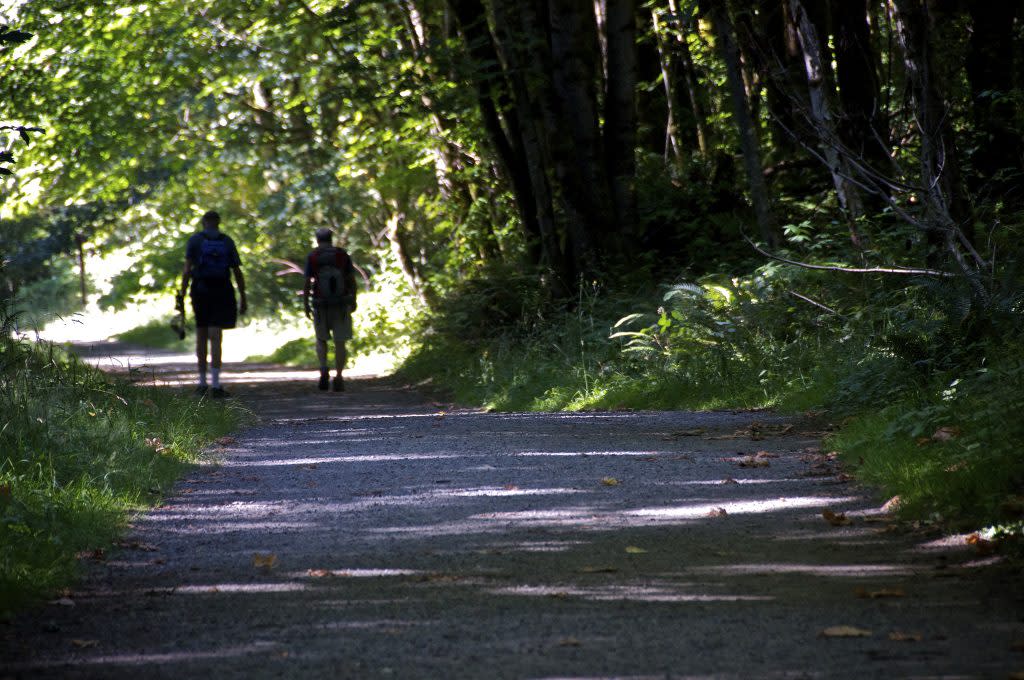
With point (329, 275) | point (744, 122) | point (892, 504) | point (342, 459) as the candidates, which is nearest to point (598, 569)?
point (892, 504)

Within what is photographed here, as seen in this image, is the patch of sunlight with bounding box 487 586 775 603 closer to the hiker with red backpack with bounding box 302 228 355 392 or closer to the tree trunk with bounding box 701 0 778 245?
the tree trunk with bounding box 701 0 778 245

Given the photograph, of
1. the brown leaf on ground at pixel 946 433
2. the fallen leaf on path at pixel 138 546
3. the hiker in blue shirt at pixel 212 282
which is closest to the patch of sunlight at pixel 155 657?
the fallen leaf on path at pixel 138 546

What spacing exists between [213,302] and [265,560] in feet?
30.8

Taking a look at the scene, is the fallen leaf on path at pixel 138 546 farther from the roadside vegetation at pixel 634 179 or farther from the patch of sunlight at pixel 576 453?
the patch of sunlight at pixel 576 453

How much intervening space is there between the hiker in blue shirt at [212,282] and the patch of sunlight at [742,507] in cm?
888

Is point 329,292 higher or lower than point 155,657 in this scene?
higher

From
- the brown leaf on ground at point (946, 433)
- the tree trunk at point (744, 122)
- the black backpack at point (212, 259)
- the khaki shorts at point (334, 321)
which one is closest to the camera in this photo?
the brown leaf on ground at point (946, 433)

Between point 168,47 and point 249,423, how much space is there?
43.9 ft

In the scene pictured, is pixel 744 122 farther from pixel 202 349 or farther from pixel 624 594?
pixel 624 594

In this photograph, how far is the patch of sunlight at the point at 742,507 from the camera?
6284 millimetres

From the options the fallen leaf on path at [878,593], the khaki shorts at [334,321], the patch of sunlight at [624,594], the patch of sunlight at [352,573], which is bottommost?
the fallen leaf on path at [878,593]

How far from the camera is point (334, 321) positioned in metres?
16.9

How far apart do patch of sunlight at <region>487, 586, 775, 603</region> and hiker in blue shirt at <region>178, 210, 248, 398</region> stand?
10010 millimetres

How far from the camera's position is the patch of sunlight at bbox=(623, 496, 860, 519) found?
6.28m
